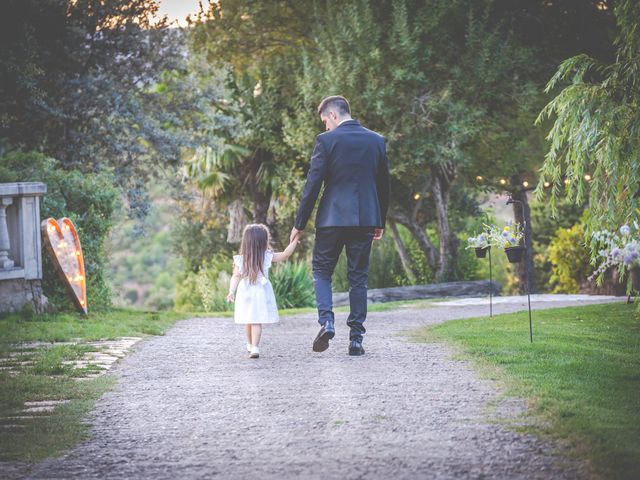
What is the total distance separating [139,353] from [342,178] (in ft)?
7.81

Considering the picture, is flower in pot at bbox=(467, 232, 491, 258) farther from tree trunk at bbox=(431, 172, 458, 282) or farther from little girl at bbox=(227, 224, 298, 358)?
tree trunk at bbox=(431, 172, 458, 282)

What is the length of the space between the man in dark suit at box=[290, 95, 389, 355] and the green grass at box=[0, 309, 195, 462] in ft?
6.25

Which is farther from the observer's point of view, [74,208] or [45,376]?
[74,208]

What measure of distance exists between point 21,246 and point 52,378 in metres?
3.82

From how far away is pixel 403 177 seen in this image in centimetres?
1933

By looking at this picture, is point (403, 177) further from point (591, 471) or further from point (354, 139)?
point (591, 471)

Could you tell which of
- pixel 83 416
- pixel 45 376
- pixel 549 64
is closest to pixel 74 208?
pixel 45 376

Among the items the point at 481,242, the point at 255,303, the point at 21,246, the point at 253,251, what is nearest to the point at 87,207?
the point at 21,246

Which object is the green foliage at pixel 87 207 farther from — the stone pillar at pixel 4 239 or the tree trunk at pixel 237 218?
the tree trunk at pixel 237 218

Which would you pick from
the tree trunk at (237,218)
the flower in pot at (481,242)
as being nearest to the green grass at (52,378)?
the flower in pot at (481,242)

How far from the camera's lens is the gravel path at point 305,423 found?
141 inches

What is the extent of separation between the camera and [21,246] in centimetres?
924

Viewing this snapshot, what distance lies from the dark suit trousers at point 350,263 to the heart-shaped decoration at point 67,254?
399 cm

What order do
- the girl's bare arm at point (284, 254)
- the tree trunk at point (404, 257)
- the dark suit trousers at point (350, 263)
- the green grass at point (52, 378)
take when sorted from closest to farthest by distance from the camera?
the green grass at point (52, 378) < the dark suit trousers at point (350, 263) < the girl's bare arm at point (284, 254) < the tree trunk at point (404, 257)
